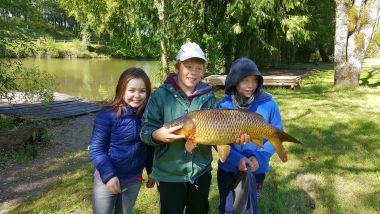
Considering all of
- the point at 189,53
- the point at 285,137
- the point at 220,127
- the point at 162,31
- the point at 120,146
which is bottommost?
the point at 120,146

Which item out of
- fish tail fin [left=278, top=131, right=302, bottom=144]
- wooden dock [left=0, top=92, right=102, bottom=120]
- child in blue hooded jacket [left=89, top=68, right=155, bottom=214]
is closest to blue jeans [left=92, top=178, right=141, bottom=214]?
child in blue hooded jacket [left=89, top=68, right=155, bottom=214]

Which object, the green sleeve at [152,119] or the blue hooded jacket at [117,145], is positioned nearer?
the green sleeve at [152,119]

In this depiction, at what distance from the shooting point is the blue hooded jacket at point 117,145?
266 centimetres

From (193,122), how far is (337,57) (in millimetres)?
11197

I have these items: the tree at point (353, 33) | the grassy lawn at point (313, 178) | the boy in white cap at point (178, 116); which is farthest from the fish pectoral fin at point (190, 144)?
the tree at point (353, 33)

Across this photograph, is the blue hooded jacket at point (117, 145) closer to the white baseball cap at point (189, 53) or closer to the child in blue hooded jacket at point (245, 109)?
the white baseball cap at point (189, 53)

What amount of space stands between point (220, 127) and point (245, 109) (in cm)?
58

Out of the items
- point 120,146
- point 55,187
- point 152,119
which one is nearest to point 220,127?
point 152,119

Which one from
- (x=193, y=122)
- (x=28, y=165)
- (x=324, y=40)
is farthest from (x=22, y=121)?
(x=324, y=40)

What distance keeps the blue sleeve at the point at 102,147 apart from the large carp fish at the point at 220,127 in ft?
2.06

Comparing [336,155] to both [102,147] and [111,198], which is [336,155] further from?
[102,147]

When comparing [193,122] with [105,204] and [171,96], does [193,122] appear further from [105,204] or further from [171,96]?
[105,204]

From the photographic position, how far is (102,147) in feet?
8.85

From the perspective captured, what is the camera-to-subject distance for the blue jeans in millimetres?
2748
